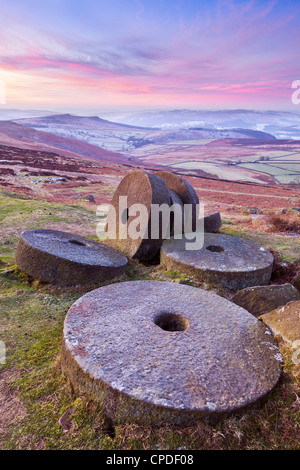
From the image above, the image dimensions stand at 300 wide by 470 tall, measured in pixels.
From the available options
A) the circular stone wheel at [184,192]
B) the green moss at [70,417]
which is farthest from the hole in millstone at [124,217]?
the green moss at [70,417]

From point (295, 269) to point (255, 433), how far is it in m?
5.44

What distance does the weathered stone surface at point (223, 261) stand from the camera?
20.4 feet

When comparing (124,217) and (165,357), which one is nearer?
(165,357)

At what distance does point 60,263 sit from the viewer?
5.80 meters

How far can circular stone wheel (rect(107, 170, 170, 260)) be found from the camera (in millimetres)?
7203

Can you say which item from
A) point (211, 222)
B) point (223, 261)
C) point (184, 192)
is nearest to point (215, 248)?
point (223, 261)

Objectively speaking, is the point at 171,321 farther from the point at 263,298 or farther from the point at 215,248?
the point at 215,248

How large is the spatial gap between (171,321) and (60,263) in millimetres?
2637

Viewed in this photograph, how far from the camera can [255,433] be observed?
9.14ft

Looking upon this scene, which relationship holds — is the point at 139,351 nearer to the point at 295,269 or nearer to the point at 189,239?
the point at 189,239

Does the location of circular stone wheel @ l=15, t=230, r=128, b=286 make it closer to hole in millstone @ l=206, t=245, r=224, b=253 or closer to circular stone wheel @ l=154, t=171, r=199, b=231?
hole in millstone @ l=206, t=245, r=224, b=253

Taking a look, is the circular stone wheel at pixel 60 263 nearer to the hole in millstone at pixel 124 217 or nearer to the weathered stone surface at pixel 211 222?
the hole in millstone at pixel 124 217

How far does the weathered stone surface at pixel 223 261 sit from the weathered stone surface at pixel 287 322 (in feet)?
6.40

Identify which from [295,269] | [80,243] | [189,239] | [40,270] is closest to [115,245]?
[80,243]
